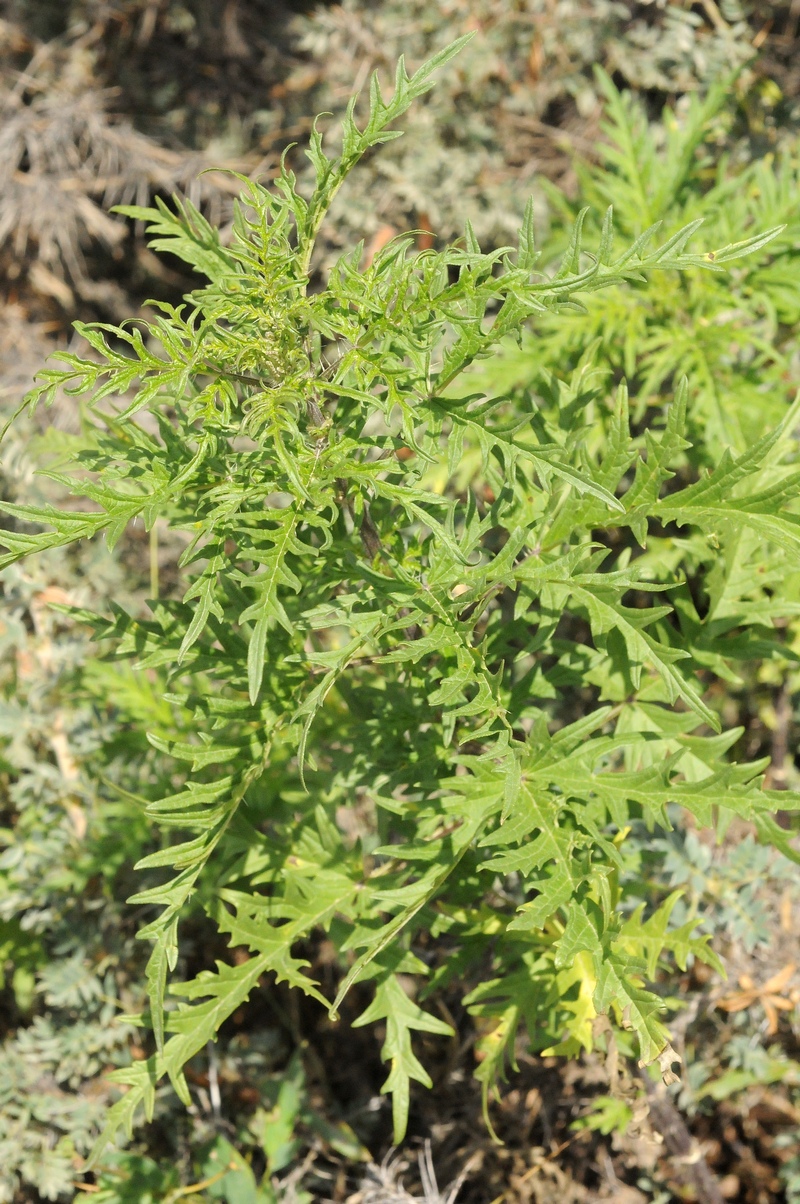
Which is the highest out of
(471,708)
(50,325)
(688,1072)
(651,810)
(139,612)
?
(471,708)

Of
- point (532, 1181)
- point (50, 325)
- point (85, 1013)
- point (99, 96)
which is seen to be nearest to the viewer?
point (532, 1181)

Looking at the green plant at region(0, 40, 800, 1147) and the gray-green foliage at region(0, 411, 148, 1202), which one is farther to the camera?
the gray-green foliage at region(0, 411, 148, 1202)

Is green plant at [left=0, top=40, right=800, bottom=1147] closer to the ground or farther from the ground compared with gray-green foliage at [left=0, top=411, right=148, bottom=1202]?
farther from the ground

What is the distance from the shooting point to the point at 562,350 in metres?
2.73

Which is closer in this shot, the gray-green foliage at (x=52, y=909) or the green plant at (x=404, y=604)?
the green plant at (x=404, y=604)

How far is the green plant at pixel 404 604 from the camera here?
4.62ft

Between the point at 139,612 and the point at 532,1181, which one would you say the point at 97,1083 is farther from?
the point at 139,612

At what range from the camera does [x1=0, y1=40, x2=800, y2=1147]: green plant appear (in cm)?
141

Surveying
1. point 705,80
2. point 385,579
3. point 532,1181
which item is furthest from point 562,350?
point 532,1181

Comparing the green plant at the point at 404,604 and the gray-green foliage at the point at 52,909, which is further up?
the green plant at the point at 404,604

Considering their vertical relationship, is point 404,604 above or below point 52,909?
above

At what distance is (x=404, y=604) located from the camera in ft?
5.08

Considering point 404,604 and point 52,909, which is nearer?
point 404,604

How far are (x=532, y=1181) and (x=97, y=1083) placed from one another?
120 cm
